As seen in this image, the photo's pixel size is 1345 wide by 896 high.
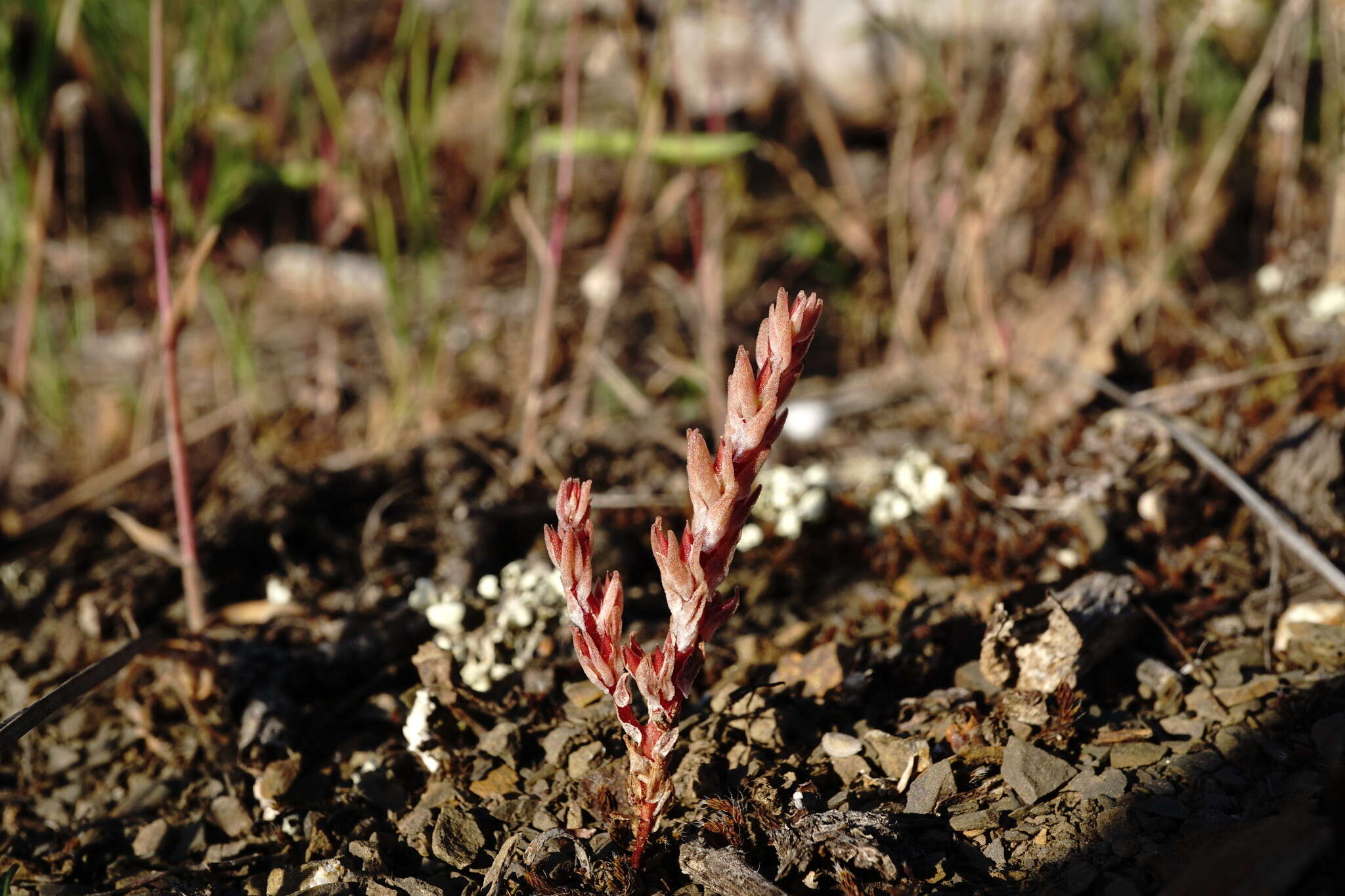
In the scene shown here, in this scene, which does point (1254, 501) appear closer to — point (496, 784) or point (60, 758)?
point (496, 784)

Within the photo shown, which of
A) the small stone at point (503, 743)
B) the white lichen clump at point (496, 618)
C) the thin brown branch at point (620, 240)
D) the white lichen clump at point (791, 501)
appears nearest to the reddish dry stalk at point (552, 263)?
the thin brown branch at point (620, 240)

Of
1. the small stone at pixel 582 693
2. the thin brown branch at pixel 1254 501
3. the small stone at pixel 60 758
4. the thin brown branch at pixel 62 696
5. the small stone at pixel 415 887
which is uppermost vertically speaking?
the thin brown branch at pixel 62 696

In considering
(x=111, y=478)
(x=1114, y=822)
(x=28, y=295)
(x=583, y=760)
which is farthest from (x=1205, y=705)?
(x=28, y=295)

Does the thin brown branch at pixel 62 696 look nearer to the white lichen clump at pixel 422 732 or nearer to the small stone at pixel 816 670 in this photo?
the white lichen clump at pixel 422 732

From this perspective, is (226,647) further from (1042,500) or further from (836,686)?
(1042,500)

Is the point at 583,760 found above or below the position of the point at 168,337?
below

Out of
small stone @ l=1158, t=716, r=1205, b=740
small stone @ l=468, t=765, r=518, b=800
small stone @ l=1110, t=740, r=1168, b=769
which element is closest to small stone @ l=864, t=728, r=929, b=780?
small stone @ l=1110, t=740, r=1168, b=769

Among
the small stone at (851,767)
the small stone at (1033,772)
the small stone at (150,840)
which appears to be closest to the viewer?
the small stone at (1033,772)
